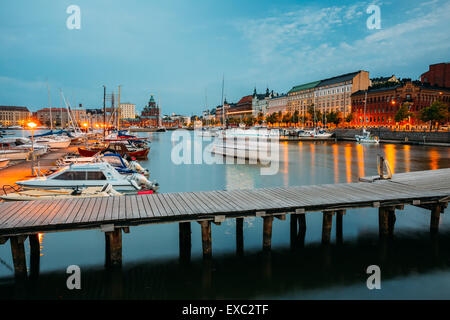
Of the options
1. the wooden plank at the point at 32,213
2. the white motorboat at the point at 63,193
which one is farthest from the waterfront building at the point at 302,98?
the wooden plank at the point at 32,213

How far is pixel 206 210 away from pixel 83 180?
391 inches

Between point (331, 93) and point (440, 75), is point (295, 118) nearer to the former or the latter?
point (331, 93)

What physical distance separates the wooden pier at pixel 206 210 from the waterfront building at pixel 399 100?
316ft

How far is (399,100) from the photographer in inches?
4434

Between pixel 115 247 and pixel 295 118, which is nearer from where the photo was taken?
pixel 115 247

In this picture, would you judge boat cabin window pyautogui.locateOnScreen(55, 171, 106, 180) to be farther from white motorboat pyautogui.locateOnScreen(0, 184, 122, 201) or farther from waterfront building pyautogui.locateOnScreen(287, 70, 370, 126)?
waterfront building pyautogui.locateOnScreen(287, 70, 370, 126)

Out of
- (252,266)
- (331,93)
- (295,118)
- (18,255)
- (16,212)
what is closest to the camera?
(18,255)

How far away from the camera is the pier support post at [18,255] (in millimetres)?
11320

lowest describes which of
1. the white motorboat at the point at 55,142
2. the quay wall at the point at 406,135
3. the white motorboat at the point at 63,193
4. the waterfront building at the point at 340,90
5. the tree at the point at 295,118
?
the white motorboat at the point at 63,193

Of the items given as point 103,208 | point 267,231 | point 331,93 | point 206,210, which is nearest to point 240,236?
point 267,231

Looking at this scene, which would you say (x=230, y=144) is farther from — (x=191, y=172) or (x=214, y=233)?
(x=214, y=233)

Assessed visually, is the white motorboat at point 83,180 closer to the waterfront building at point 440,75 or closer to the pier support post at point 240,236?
the pier support post at point 240,236

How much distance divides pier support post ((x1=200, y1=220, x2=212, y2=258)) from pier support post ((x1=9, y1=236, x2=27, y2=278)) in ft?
21.3

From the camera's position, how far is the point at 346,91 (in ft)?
475
